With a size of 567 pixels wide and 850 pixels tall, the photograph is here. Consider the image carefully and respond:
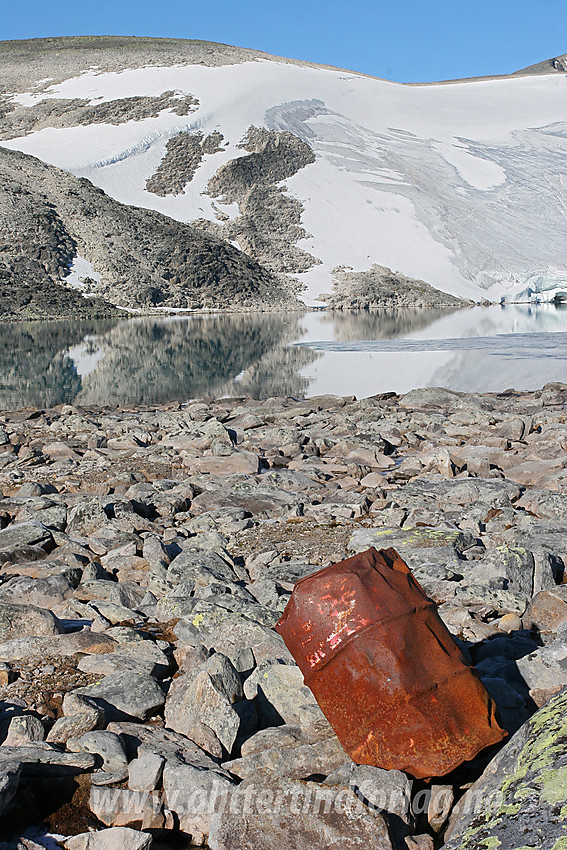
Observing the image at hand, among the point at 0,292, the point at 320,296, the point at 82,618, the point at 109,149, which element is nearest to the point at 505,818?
the point at 82,618

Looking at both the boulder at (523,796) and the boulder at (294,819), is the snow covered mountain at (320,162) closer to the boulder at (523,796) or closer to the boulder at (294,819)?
the boulder at (294,819)

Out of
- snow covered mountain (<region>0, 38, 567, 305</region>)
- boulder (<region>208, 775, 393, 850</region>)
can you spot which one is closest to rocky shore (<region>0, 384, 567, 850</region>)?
boulder (<region>208, 775, 393, 850</region>)

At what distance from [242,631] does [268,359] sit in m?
16.1

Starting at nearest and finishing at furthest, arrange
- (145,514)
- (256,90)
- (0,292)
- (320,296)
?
(145,514)
(0,292)
(320,296)
(256,90)

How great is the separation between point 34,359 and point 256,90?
51.9 m

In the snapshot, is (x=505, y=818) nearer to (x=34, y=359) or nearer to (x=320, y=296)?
(x=34, y=359)

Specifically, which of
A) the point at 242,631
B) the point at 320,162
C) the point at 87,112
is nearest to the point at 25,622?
the point at 242,631

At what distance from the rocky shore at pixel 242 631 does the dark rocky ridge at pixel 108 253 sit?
1266 inches

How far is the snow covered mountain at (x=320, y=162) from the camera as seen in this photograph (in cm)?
4875

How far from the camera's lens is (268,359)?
19.4 m

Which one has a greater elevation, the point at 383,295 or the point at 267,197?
the point at 267,197

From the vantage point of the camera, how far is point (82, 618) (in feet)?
13.1

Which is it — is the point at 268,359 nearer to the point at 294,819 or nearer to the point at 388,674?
the point at 388,674

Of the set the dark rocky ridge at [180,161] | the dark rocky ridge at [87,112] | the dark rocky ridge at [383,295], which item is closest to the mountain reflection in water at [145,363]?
the dark rocky ridge at [383,295]
